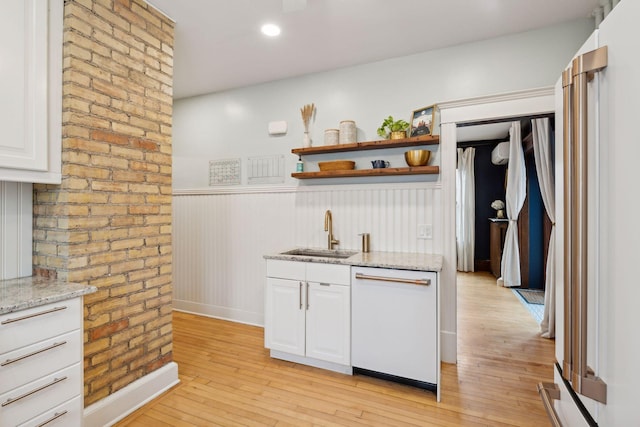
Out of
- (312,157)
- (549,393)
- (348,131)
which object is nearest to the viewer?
(549,393)

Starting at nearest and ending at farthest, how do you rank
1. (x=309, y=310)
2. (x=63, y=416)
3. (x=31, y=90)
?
(x=63, y=416) < (x=31, y=90) < (x=309, y=310)

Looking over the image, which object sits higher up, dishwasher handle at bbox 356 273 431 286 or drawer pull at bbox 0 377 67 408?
dishwasher handle at bbox 356 273 431 286

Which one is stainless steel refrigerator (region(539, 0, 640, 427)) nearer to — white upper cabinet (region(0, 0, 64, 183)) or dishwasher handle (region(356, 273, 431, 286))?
dishwasher handle (region(356, 273, 431, 286))

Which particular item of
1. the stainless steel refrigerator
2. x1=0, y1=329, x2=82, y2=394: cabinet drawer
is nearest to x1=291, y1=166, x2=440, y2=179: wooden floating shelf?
the stainless steel refrigerator

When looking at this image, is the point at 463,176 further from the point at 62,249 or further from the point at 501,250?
the point at 62,249

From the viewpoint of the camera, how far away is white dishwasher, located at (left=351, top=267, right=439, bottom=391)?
2.18 metres

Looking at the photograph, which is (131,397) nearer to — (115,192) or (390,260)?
(115,192)

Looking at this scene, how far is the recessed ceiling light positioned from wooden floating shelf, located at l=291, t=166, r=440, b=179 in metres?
1.21

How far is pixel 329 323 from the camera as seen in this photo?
2.49 meters

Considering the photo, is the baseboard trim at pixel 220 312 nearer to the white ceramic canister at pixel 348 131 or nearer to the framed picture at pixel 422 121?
the white ceramic canister at pixel 348 131

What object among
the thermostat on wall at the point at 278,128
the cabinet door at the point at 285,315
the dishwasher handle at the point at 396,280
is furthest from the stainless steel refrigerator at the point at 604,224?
the thermostat on wall at the point at 278,128

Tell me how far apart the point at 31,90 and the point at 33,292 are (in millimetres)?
1012

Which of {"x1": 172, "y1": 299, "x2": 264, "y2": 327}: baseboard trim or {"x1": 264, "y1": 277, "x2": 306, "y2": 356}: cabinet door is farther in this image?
{"x1": 172, "y1": 299, "x2": 264, "y2": 327}: baseboard trim

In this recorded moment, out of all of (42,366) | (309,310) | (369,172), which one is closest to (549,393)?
(309,310)
